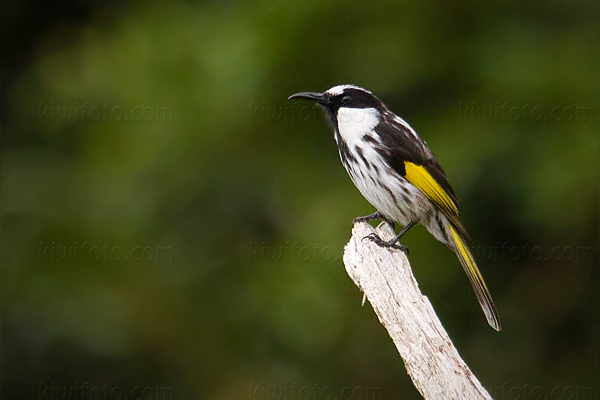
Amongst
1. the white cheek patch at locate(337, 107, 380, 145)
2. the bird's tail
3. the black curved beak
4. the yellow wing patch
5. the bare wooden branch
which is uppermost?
the black curved beak

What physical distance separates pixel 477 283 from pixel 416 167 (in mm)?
780

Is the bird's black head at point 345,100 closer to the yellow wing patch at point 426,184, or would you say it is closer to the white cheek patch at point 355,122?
the white cheek patch at point 355,122

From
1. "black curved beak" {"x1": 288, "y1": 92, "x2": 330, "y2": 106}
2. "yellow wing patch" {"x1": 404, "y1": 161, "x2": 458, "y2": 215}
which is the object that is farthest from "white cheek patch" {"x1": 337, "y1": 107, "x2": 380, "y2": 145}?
"yellow wing patch" {"x1": 404, "y1": 161, "x2": 458, "y2": 215}

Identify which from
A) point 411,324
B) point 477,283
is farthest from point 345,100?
point 411,324

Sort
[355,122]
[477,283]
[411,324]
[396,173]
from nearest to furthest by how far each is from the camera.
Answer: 1. [411,324]
2. [477,283]
3. [396,173]
4. [355,122]

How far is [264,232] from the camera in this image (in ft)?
24.7

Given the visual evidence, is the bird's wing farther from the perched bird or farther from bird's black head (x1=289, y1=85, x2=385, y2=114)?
bird's black head (x1=289, y1=85, x2=385, y2=114)

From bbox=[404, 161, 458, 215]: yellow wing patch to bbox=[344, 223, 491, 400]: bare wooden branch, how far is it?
0.69 m

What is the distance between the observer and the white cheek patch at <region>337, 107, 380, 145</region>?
202 inches

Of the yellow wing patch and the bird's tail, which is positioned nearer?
the bird's tail

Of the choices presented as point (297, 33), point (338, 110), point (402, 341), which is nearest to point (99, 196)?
point (297, 33)

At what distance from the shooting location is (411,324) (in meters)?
3.84

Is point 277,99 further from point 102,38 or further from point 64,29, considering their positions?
point 64,29

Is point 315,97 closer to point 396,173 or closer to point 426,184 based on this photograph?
point 396,173
